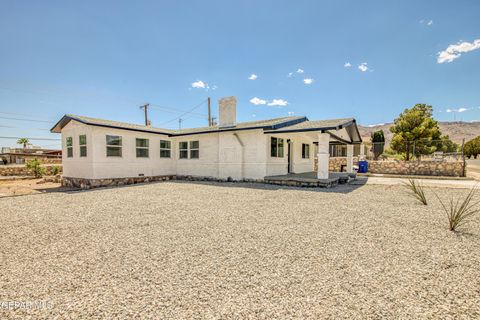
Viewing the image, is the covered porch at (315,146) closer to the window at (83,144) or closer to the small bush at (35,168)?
the window at (83,144)

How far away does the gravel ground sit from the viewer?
2.15 metres

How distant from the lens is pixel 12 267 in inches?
117

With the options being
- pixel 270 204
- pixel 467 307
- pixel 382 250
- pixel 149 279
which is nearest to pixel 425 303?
pixel 467 307

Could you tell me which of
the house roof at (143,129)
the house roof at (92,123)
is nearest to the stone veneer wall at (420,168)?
the house roof at (143,129)

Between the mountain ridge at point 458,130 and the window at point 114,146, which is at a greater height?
the mountain ridge at point 458,130

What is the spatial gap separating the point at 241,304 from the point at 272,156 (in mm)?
10502

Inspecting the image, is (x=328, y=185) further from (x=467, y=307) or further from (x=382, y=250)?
(x=467, y=307)

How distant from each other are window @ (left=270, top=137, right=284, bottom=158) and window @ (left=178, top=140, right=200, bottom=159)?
4.92 metres

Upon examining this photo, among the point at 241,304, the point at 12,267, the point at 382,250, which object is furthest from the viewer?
the point at 382,250

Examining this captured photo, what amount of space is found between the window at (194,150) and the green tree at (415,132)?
20410 mm

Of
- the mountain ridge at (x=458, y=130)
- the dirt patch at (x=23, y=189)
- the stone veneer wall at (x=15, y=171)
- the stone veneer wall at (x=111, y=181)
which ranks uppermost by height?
the mountain ridge at (x=458, y=130)

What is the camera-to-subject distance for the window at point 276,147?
40.5 feet

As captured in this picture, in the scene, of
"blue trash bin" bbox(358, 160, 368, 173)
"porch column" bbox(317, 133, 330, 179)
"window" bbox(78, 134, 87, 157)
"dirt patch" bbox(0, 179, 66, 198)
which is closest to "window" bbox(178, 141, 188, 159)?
"window" bbox(78, 134, 87, 157)

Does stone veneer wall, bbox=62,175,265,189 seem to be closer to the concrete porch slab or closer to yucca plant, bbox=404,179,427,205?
the concrete porch slab
